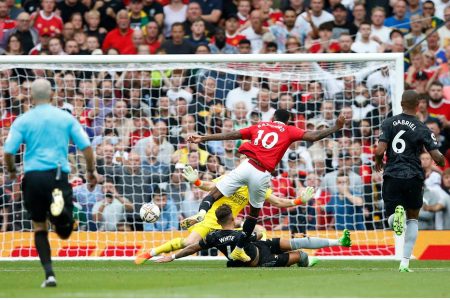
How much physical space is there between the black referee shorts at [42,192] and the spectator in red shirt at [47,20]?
1225cm

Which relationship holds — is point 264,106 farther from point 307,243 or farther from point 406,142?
point 406,142

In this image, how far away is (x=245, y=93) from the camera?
70.7 ft

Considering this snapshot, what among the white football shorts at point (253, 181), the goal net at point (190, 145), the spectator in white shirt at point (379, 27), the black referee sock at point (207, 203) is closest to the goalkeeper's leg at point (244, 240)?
the white football shorts at point (253, 181)

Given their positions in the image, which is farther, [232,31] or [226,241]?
[232,31]

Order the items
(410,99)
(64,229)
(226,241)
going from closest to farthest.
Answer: (64,229) < (410,99) < (226,241)

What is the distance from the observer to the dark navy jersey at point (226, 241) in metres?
16.6

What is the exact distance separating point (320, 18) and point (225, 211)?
27.7 ft

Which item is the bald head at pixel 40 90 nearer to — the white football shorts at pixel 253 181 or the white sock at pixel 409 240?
the white football shorts at pixel 253 181

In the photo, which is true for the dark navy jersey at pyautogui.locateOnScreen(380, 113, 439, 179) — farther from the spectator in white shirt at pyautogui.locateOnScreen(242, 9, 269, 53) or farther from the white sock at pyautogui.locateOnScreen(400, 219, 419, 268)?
the spectator in white shirt at pyautogui.locateOnScreen(242, 9, 269, 53)

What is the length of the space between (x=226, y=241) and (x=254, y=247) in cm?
43

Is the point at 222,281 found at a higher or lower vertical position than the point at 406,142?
lower

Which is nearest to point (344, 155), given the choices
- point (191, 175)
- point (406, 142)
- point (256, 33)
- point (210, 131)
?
point (210, 131)

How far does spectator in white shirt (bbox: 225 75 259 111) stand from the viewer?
21406 mm

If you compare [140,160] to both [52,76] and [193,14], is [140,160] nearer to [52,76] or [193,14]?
[52,76]
